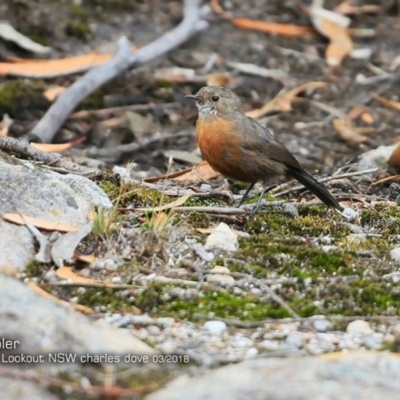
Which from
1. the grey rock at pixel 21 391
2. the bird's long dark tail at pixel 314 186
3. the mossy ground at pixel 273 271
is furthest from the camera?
the bird's long dark tail at pixel 314 186

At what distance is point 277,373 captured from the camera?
10.8 feet

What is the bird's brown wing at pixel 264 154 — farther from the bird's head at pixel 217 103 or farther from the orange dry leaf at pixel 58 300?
the orange dry leaf at pixel 58 300

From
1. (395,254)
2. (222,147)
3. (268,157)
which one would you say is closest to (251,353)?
(395,254)

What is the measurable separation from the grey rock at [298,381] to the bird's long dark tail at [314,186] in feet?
9.10

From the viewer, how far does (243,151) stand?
6539 mm

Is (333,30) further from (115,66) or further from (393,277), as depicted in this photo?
(393,277)

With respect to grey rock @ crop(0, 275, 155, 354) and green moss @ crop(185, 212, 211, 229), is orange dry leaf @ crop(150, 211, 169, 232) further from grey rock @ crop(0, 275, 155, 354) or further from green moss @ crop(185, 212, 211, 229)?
grey rock @ crop(0, 275, 155, 354)

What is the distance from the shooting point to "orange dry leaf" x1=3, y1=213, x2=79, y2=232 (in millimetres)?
4883

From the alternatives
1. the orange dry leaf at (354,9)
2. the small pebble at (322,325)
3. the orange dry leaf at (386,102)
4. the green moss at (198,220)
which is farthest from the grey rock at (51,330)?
the orange dry leaf at (354,9)

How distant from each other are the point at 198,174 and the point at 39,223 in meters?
2.59

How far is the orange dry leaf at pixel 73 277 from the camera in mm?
4504

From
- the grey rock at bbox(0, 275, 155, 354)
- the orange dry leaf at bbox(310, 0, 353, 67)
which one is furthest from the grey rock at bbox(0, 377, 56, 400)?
the orange dry leaf at bbox(310, 0, 353, 67)

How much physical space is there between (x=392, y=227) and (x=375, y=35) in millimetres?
6504

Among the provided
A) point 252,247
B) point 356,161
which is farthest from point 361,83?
point 252,247
